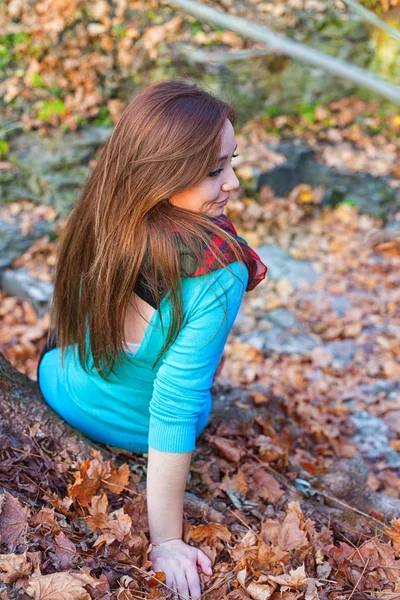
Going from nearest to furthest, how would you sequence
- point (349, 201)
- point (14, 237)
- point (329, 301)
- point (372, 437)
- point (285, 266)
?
point (372, 437), point (329, 301), point (14, 237), point (285, 266), point (349, 201)

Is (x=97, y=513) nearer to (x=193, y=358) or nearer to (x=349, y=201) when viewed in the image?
(x=193, y=358)

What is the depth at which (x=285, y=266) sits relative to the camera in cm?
559

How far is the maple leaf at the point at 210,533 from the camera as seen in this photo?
6.30 feet

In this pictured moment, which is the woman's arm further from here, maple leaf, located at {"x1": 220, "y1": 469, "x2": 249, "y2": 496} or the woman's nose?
the woman's nose

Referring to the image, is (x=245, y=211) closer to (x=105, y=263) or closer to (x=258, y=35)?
(x=258, y=35)

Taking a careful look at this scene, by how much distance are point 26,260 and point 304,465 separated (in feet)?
11.7

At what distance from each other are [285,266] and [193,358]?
13.1ft

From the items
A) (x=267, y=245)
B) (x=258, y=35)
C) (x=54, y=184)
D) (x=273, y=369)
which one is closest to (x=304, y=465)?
(x=273, y=369)

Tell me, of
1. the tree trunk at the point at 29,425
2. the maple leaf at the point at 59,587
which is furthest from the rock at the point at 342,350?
the maple leaf at the point at 59,587

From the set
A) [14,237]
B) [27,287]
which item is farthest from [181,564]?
[14,237]

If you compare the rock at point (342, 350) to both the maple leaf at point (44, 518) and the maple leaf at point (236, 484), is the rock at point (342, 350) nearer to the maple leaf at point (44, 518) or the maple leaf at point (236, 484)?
the maple leaf at point (236, 484)

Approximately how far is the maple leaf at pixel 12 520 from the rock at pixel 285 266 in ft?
13.4

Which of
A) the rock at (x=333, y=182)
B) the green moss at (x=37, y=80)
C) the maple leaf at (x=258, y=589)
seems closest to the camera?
the maple leaf at (x=258, y=589)

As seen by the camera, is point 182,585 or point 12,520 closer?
point 12,520
